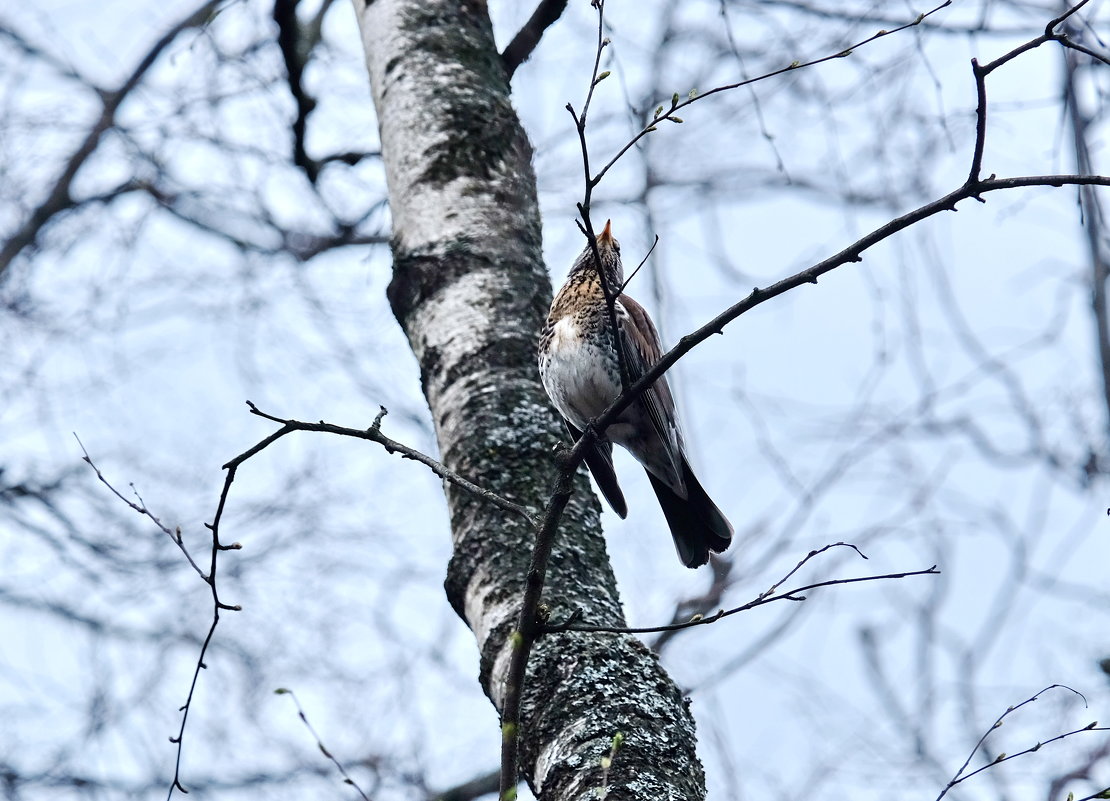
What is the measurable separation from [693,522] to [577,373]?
0.54 meters

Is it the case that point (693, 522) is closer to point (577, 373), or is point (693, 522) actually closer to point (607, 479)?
point (607, 479)

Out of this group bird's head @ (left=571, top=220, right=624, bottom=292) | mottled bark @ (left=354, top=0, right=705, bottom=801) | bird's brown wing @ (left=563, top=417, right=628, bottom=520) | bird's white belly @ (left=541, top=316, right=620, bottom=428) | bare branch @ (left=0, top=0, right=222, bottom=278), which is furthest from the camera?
bare branch @ (left=0, top=0, right=222, bottom=278)

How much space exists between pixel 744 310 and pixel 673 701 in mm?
851

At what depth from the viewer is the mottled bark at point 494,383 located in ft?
6.47

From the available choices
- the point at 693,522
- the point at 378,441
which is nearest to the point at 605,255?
the point at 693,522

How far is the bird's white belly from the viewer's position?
309 cm

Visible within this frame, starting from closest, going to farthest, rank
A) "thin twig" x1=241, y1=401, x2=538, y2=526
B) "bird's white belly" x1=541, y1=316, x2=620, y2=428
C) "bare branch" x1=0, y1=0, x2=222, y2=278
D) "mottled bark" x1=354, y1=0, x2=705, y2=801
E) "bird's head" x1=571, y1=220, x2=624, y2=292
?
"thin twig" x1=241, y1=401, x2=538, y2=526
"mottled bark" x1=354, y1=0, x2=705, y2=801
"bird's white belly" x1=541, y1=316, x2=620, y2=428
"bird's head" x1=571, y1=220, x2=624, y2=292
"bare branch" x1=0, y1=0, x2=222, y2=278

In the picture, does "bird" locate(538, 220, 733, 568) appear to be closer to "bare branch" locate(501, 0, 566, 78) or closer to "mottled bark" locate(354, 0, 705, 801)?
"mottled bark" locate(354, 0, 705, 801)

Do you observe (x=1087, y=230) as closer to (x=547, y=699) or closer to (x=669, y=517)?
(x=669, y=517)

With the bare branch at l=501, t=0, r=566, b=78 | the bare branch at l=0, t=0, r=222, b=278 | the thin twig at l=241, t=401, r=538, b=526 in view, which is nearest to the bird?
the bare branch at l=501, t=0, r=566, b=78

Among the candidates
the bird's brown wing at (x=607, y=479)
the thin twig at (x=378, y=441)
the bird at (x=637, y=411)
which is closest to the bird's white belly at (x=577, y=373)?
the bird at (x=637, y=411)

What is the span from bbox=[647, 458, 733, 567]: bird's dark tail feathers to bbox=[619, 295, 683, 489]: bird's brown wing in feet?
0.16

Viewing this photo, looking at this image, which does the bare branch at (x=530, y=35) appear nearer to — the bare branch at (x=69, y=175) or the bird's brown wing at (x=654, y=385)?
the bird's brown wing at (x=654, y=385)

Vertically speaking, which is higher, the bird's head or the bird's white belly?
the bird's head
